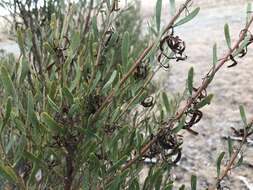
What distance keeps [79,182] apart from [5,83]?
0.63 meters

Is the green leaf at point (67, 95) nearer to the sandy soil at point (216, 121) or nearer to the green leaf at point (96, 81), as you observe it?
the green leaf at point (96, 81)

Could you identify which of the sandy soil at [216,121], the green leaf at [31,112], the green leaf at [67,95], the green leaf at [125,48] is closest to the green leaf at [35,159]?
the green leaf at [31,112]

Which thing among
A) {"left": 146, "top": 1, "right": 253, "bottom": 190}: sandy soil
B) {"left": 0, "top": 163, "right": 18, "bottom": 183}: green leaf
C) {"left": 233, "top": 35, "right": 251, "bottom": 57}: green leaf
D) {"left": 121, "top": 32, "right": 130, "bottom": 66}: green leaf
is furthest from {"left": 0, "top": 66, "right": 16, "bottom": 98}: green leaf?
{"left": 146, "top": 1, "right": 253, "bottom": 190}: sandy soil

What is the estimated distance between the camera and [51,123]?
5.26 feet

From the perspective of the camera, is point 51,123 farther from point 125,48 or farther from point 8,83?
point 125,48

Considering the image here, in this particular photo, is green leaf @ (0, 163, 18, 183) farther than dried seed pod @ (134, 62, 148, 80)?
No

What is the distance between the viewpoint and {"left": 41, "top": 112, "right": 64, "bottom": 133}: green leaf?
5.14 feet

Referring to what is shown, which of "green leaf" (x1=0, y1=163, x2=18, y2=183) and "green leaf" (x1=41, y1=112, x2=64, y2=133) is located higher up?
"green leaf" (x1=41, y1=112, x2=64, y2=133)

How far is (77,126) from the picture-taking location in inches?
67.4

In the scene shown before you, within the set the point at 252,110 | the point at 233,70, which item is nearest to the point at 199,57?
the point at 233,70

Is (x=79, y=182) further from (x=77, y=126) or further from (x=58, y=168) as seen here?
(x=77, y=126)

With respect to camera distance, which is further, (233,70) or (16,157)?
(233,70)

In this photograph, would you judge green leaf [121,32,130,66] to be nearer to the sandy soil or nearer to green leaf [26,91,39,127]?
green leaf [26,91,39,127]

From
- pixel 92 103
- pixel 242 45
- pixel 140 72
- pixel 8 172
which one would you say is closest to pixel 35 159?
pixel 8 172
